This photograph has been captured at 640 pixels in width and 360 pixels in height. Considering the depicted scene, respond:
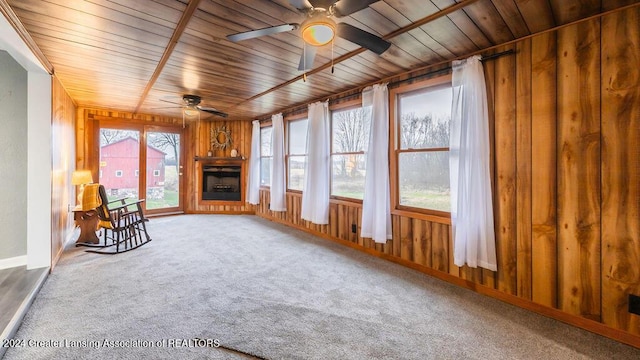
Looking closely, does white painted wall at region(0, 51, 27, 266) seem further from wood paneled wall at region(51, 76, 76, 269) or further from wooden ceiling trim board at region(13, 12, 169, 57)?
wooden ceiling trim board at region(13, 12, 169, 57)

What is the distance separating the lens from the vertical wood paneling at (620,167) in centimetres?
191

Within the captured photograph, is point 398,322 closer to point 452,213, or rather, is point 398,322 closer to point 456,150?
point 452,213

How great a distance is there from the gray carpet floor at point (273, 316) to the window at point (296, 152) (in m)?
2.18

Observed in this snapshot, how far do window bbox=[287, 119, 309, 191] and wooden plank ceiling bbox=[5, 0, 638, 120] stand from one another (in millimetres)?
1337

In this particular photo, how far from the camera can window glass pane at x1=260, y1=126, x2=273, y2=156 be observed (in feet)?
20.7

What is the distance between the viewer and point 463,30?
89.8 inches

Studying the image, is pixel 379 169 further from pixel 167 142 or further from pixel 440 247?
pixel 167 142

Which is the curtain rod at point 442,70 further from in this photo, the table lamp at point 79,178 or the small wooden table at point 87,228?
the table lamp at point 79,178

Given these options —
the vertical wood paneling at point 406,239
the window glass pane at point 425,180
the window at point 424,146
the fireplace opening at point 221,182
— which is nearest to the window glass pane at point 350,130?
the window at point 424,146

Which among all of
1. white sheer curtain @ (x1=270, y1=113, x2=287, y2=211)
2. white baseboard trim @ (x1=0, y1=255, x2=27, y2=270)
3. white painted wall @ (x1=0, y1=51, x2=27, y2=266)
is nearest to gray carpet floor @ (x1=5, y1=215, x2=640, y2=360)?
white baseboard trim @ (x1=0, y1=255, x2=27, y2=270)

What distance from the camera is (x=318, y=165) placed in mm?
4418

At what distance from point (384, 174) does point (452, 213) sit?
0.94 meters

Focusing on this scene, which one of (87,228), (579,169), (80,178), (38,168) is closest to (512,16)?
(579,169)

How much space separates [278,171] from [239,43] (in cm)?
309
